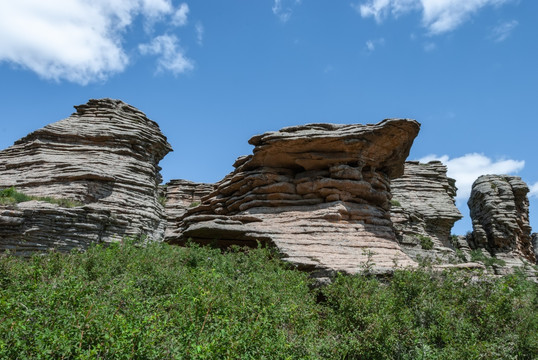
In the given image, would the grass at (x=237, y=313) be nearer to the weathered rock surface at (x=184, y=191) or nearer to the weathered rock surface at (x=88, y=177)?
the weathered rock surface at (x=88, y=177)

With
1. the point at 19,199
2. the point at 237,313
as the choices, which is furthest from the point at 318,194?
the point at 19,199

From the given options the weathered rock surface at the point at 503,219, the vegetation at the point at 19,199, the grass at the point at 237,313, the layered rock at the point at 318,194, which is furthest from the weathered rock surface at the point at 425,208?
the vegetation at the point at 19,199

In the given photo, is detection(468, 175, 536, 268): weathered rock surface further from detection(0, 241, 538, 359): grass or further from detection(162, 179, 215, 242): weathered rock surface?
detection(0, 241, 538, 359): grass

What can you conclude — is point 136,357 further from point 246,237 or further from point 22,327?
point 246,237

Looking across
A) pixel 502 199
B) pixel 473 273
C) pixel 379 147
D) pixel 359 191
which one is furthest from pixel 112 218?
pixel 502 199

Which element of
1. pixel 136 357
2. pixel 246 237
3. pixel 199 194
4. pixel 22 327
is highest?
pixel 199 194

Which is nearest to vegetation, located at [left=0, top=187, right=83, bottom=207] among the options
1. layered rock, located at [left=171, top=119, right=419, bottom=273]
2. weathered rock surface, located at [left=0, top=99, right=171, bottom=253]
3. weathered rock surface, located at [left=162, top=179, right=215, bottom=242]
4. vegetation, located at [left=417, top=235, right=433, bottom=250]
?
weathered rock surface, located at [left=0, top=99, right=171, bottom=253]

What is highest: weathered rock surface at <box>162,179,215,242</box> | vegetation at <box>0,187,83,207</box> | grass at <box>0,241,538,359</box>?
weathered rock surface at <box>162,179,215,242</box>

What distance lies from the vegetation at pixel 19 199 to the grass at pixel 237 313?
25.3ft

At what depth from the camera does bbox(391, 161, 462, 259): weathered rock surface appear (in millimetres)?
31875

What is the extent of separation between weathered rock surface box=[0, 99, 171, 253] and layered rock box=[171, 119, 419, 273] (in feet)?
12.6

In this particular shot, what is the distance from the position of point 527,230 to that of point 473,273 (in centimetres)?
3827

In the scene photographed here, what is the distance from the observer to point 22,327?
5113 mm

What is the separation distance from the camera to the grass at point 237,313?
18.0 feet
